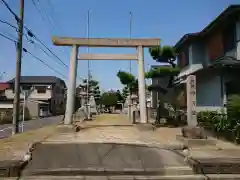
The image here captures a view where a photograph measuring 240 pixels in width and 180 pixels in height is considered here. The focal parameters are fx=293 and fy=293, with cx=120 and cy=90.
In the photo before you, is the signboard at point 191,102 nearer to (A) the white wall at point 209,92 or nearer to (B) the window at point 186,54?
(A) the white wall at point 209,92

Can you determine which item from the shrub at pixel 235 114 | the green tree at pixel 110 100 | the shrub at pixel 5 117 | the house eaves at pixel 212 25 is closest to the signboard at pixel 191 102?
the shrub at pixel 235 114

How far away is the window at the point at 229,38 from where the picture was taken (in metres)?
16.4

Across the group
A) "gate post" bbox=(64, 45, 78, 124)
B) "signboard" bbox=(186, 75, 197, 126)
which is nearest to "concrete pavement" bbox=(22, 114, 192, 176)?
"signboard" bbox=(186, 75, 197, 126)

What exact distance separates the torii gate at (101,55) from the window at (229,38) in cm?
426

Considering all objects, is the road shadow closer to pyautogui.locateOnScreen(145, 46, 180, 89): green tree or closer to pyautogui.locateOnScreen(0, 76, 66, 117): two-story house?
pyautogui.locateOnScreen(145, 46, 180, 89): green tree

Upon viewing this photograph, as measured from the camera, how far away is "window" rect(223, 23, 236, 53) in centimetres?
1636

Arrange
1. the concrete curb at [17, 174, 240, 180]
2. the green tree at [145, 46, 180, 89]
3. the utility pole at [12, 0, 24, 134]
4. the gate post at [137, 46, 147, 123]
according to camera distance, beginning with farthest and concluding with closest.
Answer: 1. the green tree at [145, 46, 180, 89]
2. the gate post at [137, 46, 147, 123]
3. the utility pole at [12, 0, 24, 134]
4. the concrete curb at [17, 174, 240, 180]

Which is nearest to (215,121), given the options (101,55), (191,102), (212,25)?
(191,102)

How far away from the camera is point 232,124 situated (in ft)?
36.7

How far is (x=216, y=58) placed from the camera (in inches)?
724

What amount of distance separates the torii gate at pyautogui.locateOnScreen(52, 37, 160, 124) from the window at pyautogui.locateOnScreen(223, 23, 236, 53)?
426cm

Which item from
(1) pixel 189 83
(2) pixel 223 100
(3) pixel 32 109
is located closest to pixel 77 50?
(1) pixel 189 83

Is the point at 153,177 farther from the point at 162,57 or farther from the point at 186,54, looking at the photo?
the point at 186,54

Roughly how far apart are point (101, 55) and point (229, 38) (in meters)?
7.51
